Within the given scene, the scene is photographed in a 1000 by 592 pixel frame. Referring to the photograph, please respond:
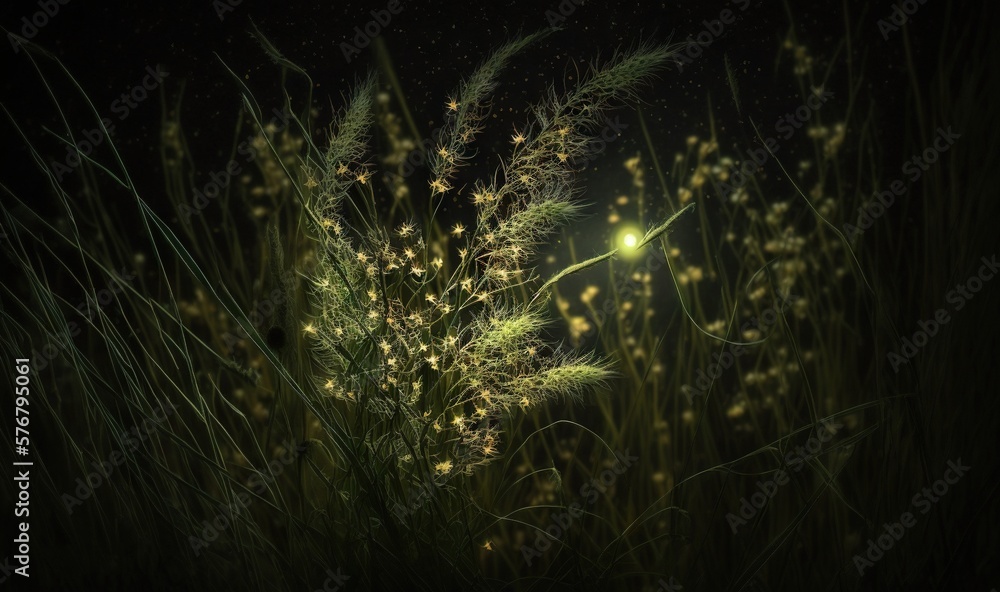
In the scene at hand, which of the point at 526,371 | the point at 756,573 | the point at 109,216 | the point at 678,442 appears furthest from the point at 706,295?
the point at 109,216

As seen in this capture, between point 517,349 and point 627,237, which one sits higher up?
point 627,237

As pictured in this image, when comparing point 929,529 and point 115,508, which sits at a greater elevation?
point 115,508

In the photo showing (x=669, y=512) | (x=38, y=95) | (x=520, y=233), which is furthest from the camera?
(x=38, y=95)

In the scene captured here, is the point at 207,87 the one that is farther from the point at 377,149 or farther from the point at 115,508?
the point at 115,508

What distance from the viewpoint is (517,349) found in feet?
4.43

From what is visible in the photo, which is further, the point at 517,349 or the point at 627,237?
the point at 627,237

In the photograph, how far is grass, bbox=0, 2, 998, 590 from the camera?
4.35 ft

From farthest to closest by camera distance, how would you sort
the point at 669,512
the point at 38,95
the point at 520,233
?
the point at 38,95, the point at 669,512, the point at 520,233

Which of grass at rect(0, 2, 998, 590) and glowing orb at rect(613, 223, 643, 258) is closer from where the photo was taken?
grass at rect(0, 2, 998, 590)

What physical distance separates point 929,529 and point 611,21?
45.1 inches

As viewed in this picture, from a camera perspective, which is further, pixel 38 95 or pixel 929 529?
pixel 38 95

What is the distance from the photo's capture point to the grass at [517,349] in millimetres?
1327

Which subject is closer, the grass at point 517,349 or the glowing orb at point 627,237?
the grass at point 517,349

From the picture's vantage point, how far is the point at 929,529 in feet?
4.67
